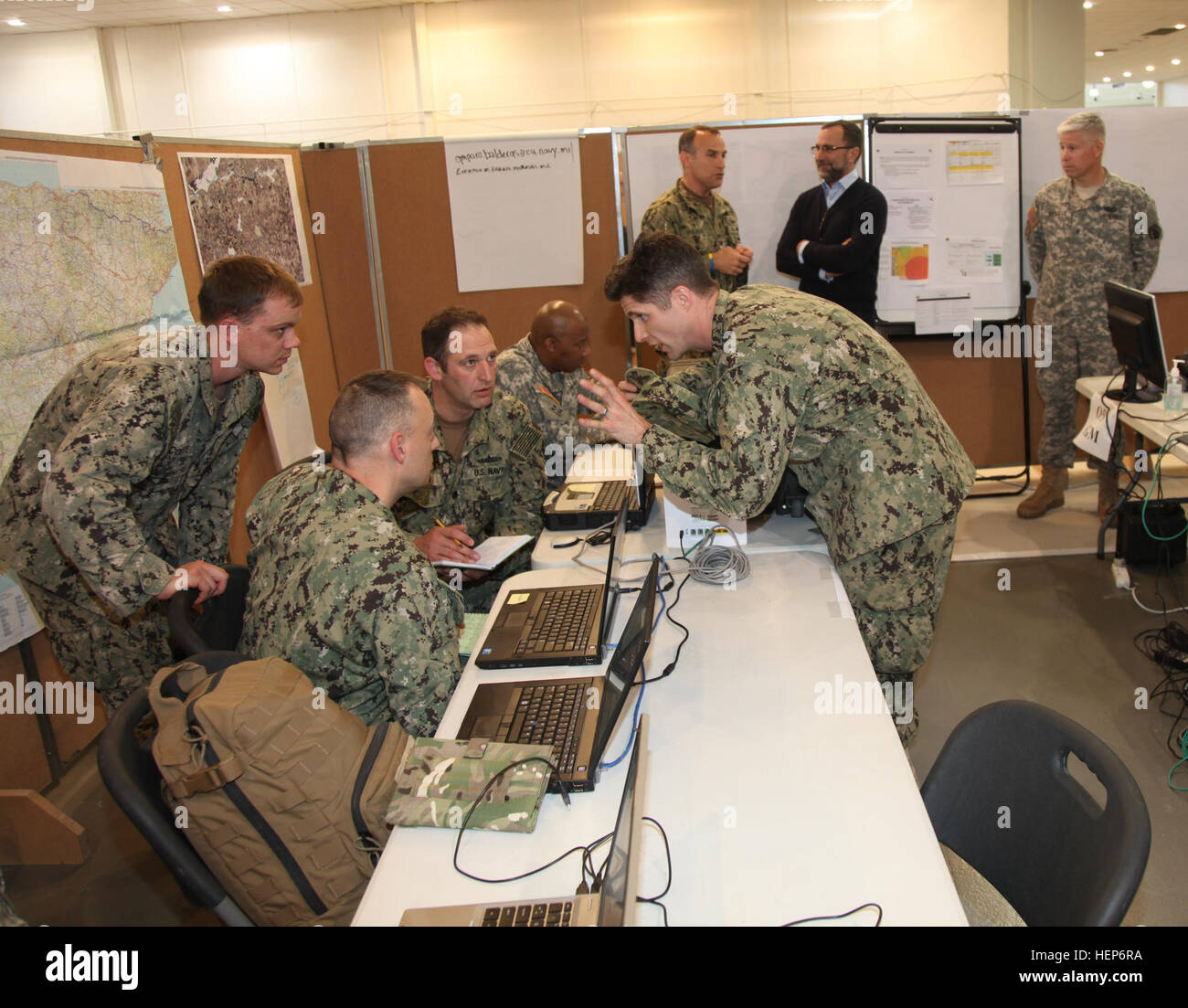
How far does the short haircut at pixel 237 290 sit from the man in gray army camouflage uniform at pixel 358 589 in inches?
23.2

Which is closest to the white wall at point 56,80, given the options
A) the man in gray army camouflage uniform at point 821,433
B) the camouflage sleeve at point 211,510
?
the camouflage sleeve at point 211,510

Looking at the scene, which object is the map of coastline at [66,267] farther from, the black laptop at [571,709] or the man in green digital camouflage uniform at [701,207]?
the man in green digital camouflage uniform at [701,207]

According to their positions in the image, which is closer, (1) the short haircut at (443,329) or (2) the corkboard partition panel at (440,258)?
(1) the short haircut at (443,329)

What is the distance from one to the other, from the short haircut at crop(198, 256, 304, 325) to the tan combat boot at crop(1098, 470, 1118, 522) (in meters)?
3.81

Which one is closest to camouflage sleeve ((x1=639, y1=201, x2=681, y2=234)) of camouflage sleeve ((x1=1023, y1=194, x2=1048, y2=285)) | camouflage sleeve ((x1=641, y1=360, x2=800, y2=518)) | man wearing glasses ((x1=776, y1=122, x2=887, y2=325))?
man wearing glasses ((x1=776, y1=122, x2=887, y2=325))

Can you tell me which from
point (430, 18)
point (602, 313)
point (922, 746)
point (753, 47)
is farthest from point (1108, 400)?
point (430, 18)

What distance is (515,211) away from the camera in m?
4.56

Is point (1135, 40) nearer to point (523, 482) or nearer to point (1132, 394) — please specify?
point (1132, 394)

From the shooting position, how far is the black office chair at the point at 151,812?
50.8 inches

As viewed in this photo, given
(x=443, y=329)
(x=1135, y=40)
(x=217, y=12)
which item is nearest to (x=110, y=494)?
(x=443, y=329)

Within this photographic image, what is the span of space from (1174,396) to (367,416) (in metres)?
2.97

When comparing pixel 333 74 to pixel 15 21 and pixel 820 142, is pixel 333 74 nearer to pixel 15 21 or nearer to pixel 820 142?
pixel 15 21

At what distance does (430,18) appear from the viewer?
25.8 feet
